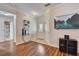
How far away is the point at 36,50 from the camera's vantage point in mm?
1572

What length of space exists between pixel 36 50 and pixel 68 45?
629mm

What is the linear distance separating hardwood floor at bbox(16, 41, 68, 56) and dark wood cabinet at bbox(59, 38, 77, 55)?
0.10 m

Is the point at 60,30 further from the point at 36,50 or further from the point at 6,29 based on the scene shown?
the point at 6,29

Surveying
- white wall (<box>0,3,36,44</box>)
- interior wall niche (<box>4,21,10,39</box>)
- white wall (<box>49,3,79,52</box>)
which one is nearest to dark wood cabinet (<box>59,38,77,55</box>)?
white wall (<box>49,3,79,52</box>)

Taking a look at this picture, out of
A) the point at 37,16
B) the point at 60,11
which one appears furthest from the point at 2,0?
the point at 60,11

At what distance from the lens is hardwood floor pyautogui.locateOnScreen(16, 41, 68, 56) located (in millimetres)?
1470

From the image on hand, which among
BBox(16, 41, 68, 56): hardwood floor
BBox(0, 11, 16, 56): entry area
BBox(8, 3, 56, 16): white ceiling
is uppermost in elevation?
BBox(8, 3, 56, 16): white ceiling

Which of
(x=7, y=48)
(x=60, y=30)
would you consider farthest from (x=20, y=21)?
(x=60, y=30)

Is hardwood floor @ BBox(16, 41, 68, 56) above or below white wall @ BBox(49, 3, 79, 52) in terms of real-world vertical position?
below

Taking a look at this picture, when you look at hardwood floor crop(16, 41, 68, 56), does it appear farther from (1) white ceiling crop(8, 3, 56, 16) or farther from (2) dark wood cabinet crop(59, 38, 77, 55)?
(1) white ceiling crop(8, 3, 56, 16)

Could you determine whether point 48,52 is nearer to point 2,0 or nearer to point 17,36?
point 17,36

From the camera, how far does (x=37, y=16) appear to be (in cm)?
163

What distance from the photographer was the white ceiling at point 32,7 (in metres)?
1.41

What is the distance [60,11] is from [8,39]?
1.12 metres
